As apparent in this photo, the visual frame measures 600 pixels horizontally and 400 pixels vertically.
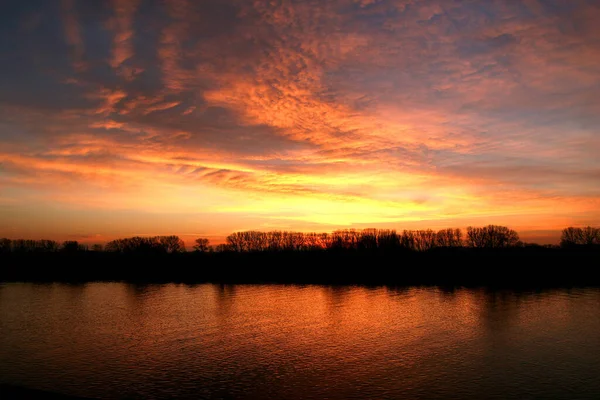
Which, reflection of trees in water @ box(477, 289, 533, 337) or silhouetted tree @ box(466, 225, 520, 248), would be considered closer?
reflection of trees in water @ box(477, 289, 533, 337)

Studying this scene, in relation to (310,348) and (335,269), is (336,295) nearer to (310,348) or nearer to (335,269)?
(310,348)

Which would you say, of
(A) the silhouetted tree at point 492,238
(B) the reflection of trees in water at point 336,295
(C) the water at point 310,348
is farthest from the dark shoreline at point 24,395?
(A) the silhouetted tree at point 492,238

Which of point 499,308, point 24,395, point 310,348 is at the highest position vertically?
point 24,395

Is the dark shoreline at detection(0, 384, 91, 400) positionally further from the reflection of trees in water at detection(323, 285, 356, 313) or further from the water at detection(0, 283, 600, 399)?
the reflection of trees in water at detection(323, 285, 356, 313)

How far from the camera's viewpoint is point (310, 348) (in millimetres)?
25281

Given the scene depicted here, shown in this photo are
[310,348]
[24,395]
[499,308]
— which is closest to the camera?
[24,395]

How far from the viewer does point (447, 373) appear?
19.8 meters

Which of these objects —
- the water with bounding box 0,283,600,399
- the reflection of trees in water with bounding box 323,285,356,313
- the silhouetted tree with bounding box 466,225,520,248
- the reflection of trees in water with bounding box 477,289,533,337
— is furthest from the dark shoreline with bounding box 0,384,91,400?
the silhouetted tree with bounding box 466,225,520,248

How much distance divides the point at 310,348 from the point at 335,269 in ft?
204

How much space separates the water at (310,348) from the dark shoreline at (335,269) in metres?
24.1

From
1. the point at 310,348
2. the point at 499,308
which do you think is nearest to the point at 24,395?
the point at 310,348

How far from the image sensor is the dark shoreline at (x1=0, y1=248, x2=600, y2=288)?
6931 cm

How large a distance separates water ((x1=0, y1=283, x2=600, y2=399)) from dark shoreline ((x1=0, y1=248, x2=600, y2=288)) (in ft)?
79.2

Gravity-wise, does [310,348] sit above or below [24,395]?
below
